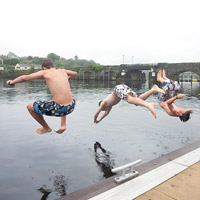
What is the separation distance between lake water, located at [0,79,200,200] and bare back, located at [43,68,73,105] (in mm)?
3428

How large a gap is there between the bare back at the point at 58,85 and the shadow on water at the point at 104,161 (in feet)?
13.9

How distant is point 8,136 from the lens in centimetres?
1243

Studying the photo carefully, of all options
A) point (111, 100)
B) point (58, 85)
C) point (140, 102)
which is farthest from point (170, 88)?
point (58, 85)

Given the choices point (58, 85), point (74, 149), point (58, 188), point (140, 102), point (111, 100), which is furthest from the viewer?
point (74, 149)

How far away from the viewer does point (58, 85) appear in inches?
190

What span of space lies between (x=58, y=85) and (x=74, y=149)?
6316 millimetres

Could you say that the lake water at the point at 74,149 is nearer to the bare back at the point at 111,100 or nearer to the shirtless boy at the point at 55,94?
the bare back at the point at 111,100

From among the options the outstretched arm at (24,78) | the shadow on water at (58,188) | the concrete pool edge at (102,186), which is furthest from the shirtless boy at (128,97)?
the shadow on water at (58,188)

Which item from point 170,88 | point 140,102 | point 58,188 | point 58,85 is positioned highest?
point 58,85

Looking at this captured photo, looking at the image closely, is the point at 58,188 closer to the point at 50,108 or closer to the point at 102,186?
the point at 102,186

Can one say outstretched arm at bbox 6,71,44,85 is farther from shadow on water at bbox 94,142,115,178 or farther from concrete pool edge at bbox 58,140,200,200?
shadow on water at bbox 94,142,115,178

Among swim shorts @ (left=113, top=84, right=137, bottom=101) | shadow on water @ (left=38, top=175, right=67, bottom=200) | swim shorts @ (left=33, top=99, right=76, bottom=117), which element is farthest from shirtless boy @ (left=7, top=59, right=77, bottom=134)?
shadow on water @ (left=38, top=175, right=67, bottom=200)

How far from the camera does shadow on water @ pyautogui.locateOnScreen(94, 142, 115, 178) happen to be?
817 cm

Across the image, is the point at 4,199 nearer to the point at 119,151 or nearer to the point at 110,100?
the point at 110,100
